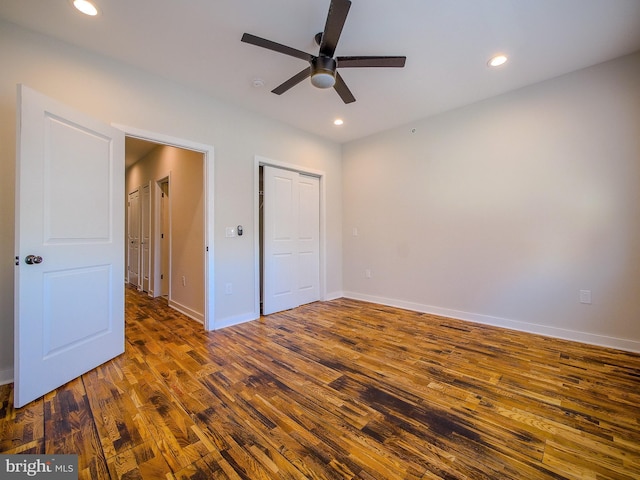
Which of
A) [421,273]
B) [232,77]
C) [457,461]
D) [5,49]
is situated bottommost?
[457,461]

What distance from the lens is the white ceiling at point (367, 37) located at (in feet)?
6.27

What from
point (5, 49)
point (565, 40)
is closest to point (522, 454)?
point (565, 40)

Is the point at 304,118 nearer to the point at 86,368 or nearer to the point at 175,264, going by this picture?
the point at 175,264

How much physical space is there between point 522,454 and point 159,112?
3.75 m

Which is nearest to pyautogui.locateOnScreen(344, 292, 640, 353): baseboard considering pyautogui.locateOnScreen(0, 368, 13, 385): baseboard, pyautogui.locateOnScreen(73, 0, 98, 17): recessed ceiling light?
pyautogui.locateOnScreen(0, 368, 13, 385): baseboard

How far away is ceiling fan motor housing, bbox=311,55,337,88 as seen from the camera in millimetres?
2010

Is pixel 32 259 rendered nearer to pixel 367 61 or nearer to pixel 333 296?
pixel 367 61

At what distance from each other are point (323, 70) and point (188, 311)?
3.28 metres

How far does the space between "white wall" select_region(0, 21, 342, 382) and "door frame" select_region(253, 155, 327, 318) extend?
2.3 inches

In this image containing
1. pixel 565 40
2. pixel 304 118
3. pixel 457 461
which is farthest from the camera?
pixel 304 118

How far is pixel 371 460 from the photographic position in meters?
1.29

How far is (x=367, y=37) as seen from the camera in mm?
2188

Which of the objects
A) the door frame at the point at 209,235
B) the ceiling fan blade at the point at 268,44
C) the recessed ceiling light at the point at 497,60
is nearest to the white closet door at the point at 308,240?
the door frame at the point at 209,235

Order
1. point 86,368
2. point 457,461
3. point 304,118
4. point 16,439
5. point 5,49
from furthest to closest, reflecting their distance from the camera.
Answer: point 304,118
point 86,368
point 5,49
point 16,439
point 457,461
